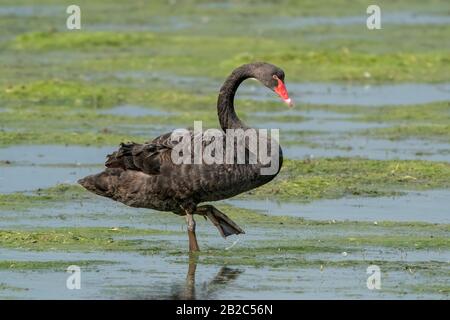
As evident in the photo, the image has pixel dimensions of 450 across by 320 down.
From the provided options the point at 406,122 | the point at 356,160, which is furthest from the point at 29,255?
the point at 406,122

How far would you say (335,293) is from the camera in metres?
10.4

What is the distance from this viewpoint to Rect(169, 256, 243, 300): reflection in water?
10352mm

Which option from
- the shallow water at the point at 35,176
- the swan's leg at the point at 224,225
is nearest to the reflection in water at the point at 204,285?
the swan's leg at the point at 224,225

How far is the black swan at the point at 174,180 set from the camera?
11.8 m

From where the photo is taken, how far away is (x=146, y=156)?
1217 cm

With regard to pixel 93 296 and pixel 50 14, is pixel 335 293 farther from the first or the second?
pixel 50 14

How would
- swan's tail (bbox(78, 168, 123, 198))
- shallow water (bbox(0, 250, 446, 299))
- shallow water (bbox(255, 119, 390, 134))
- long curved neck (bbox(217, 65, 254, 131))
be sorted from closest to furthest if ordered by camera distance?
1. shallow water (bbox(0, 250, 446, 299))
2. swan's tail (bbox(78, 168, 123, 198))
3. long curved neck (bbox(217, 65, 254, 131))
4. shallow water (bbox(255, 119, 390, 134))

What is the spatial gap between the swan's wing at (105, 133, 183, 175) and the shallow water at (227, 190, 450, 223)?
2172mm

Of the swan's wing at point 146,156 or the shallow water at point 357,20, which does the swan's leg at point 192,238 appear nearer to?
the swan's wing at point 146,156

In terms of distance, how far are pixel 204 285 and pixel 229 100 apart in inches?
102

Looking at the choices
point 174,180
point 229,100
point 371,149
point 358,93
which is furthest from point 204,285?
point 358,93

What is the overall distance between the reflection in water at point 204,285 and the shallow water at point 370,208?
2588mm

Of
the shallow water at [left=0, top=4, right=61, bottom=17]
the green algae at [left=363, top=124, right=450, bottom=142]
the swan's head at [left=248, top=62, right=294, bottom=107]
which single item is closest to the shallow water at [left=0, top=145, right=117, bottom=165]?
the green algae at [left=363, top=124, right=450, bottom=142]

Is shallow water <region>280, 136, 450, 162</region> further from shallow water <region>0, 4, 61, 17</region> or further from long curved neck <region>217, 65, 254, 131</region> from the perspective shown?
shallow water <region>0, 4, 61, 17</region>
